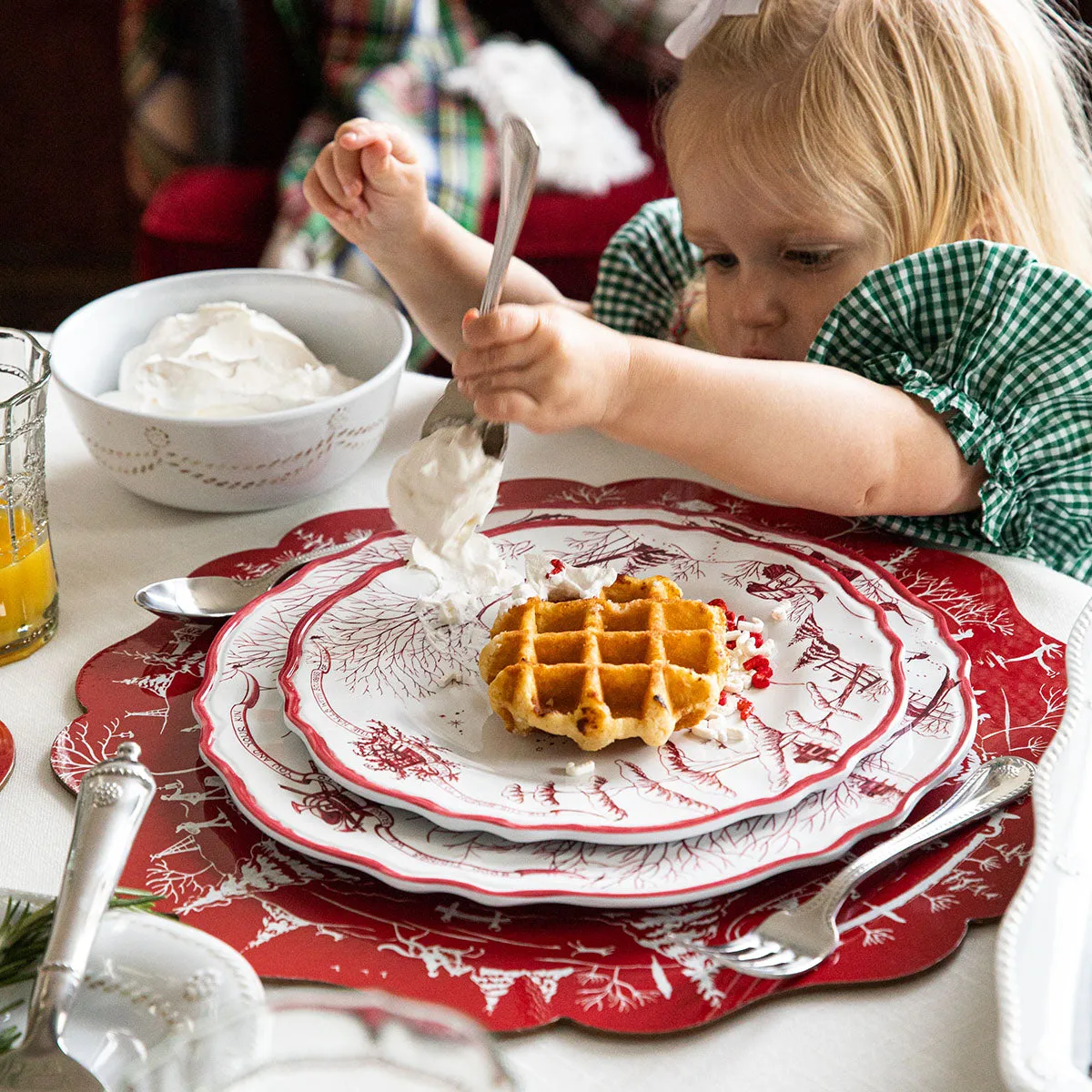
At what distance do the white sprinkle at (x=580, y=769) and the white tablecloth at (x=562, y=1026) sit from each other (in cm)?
18

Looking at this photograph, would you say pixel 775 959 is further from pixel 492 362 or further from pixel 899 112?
pixel 899 112

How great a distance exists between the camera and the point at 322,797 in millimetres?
709

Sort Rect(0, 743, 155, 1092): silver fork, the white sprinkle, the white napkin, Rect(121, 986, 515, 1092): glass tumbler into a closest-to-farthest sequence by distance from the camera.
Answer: Rect(121, 986, 515, 1092): glass tumbler → Rect(0, 743, 155, 1092): silver fork → the white sprinkle → the white napkin

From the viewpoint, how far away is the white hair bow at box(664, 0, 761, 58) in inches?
44.9

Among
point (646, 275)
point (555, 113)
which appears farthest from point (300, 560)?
point (555, 113)

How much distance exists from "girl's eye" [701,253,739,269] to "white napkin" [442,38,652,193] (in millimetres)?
1289

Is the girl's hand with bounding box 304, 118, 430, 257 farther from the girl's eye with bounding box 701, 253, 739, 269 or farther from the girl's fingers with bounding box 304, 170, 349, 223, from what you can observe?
the girl's eye with bounding box 701, 253, 739, 269

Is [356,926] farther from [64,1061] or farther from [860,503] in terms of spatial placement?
[860,503]

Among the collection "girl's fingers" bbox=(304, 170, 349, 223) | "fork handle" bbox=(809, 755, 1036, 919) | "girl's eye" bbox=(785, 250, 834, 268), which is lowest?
"fork handle" bbox=(809, 755, 1036, 919)

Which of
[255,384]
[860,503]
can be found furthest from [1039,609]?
[255,384]

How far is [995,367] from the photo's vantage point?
1.07 m

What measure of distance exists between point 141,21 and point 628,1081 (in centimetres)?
301

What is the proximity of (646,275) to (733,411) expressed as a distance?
637mm

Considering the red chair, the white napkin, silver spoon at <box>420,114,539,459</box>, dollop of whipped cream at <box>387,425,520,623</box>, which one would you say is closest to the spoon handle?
silver spoon at <box>420,114,539,459</box>
